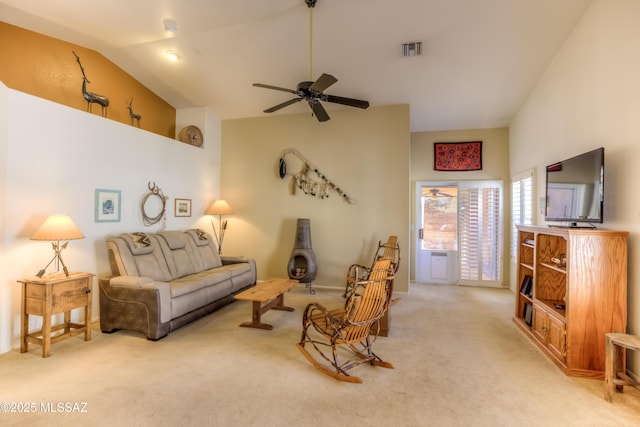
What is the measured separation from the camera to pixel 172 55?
4.32 meters

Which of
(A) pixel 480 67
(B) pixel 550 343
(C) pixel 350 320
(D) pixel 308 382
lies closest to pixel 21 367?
(D) pixel 308 382

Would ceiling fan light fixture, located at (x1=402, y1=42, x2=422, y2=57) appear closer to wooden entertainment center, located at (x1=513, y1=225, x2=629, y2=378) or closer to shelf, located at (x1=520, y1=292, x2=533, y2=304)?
wooden entertainment center, located at (x1=513, y1=225, x2=629, y2=378)

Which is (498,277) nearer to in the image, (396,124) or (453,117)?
(453,117)

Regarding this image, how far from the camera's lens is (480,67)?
4.09 m

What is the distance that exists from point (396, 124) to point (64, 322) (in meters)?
5.32

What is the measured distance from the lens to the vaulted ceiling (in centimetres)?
333

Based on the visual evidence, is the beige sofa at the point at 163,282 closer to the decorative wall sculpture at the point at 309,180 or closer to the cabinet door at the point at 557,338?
the decorative wall sculpture at the point at 309,180

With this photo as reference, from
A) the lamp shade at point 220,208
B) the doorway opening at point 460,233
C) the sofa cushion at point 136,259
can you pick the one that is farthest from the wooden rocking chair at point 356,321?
the doorway opening at point 460,233

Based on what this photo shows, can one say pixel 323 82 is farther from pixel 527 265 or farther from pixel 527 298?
pixel 527 298

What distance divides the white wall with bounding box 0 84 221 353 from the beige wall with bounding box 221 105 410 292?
1.38 meters

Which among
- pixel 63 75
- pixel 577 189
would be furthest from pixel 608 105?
pixel 63 75

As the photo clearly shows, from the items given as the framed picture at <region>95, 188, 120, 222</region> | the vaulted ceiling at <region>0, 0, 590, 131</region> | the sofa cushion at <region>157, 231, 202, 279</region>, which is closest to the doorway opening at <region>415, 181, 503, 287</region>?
the vaulted ceiling at <region>0, 0, 590, 131</region>

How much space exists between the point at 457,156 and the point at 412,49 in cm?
284

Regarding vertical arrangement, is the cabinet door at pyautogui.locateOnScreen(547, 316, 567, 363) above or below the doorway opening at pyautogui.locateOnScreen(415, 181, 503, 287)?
below
